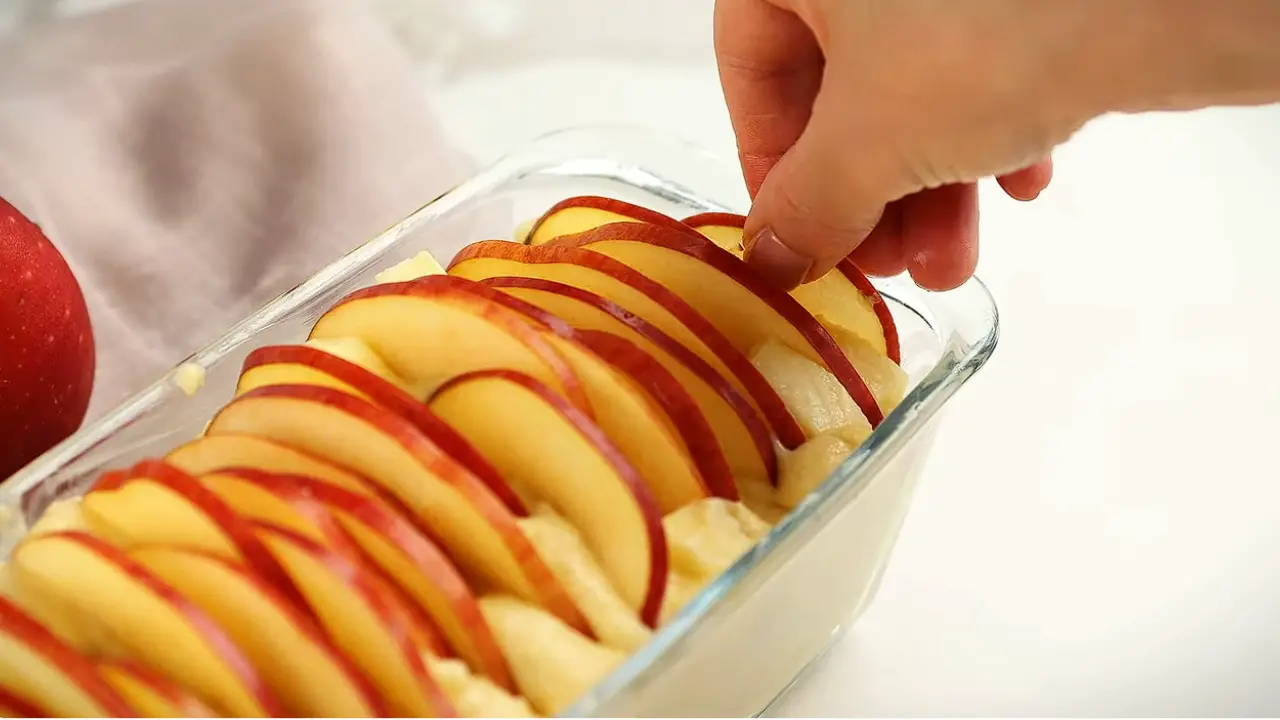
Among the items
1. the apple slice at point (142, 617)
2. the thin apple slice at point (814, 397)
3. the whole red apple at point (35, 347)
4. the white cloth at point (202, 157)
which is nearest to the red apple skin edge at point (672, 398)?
the thin apple slice at point (814, 397)

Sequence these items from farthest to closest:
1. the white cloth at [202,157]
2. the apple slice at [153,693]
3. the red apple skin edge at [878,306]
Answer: the white cloth at [202,157] → the red apple skin edge at [878,306] → the apple slice at [153,693]

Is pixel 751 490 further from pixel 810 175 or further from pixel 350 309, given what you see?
pixel 350 309

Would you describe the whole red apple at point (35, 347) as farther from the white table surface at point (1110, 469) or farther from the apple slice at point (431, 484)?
the white table surface at point (1110, 469)

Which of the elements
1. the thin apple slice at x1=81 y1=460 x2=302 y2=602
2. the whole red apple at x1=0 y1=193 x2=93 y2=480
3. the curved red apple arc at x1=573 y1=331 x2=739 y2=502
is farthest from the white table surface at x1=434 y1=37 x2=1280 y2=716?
the whole red apple at x1=0 y1=193 x2=93 y2=480

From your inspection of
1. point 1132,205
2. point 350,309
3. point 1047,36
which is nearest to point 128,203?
point 350,309

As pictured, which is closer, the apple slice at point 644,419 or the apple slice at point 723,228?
the apple slice at point 644,419
